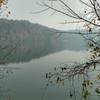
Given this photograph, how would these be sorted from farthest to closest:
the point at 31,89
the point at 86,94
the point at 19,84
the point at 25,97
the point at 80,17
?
the point at 19,84
the point at 31,89
the point at 25,97
the point at 80,17
the point at 86,94

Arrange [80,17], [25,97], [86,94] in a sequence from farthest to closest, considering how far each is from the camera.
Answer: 1. [25,97]
2. [80,17]
3. [86,94]

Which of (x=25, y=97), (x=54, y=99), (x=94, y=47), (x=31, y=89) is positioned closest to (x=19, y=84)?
(x=31, y=89)

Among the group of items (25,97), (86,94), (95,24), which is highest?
(95,24)

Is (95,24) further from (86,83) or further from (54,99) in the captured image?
(54,99)

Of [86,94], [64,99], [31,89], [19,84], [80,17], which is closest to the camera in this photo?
[86,94]

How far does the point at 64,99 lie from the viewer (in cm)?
3559

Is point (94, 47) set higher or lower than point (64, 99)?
higher

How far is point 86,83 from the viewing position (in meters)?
3.68

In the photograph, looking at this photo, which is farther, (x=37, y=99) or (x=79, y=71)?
(x=37, y=99)

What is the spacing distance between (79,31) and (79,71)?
Result: 1.90 ft

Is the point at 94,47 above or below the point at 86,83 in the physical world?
above

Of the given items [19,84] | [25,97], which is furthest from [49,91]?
[19,84]

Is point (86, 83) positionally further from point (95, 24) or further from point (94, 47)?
point (95, 24)

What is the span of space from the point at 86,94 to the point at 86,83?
31cm
